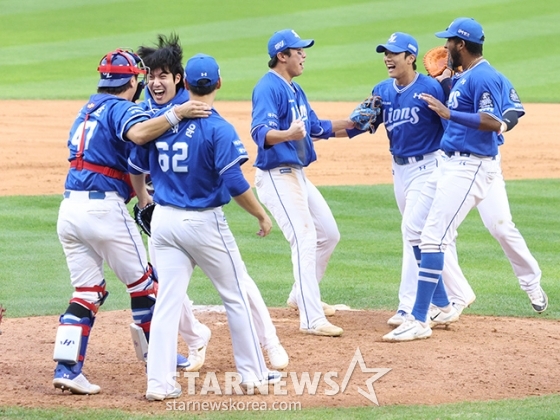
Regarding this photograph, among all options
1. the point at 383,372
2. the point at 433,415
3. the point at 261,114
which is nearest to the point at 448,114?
the point at 261,114

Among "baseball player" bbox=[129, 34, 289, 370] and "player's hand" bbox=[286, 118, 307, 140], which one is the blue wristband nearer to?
"player's hand" bbox=[286, 118, 307, 140]

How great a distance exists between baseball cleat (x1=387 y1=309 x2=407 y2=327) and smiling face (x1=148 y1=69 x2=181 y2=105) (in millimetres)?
2532

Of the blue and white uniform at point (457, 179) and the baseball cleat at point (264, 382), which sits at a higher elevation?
the blue and white uniform at point (457, 179)

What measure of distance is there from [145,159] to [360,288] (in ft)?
12.0

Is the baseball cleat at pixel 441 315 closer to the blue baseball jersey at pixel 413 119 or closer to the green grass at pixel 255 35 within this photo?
the blue baseball jersey at pixel 413 119

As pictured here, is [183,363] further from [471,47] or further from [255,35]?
[255,35]

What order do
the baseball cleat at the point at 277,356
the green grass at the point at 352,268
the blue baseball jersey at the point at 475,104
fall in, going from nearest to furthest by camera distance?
the green grass at the point at 352,268, the baseball cleat at the point at 277,356, the blue baseball jersey at the point at 475,104

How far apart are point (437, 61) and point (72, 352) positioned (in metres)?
3.79

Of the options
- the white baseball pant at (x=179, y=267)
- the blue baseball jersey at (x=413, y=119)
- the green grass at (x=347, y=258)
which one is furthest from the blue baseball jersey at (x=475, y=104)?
the white baseball pant at (x=179, y=267)

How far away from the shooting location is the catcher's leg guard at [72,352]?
5.76m

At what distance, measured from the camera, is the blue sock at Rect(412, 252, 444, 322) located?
696cm

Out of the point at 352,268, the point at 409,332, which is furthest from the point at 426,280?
the point at 352,268

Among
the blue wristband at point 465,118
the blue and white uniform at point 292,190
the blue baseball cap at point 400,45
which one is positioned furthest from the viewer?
the blue baseball cap at point 400,45

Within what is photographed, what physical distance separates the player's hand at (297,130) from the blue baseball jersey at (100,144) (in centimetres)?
118
